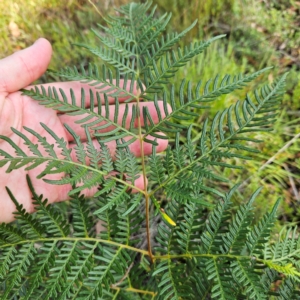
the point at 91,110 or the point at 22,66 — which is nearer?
the point at 91,110

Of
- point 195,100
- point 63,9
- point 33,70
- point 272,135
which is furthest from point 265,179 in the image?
point 63,9

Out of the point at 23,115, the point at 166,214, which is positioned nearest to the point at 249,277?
the point at 166,214

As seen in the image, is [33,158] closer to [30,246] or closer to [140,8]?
[30,246]

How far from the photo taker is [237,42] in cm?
246

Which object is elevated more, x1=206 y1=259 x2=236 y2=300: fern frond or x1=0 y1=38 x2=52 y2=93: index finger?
x1=0 y1=38 x2=52 y2=93: index finger

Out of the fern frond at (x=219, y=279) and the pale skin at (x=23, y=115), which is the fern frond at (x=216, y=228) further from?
the pale skin at (x=23, y=115)

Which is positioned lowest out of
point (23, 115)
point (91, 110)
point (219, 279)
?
point (219, 279)

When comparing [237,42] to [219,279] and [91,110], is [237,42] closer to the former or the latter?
[91,110]

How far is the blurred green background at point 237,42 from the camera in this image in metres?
1.95

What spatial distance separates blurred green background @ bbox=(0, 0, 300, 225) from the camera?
1.95m

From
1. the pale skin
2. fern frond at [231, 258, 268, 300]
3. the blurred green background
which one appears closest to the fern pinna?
fern frond at [231, 258, 268, 300]

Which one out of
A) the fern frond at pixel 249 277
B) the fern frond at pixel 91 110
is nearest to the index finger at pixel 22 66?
the fern frond at pixel 91 110

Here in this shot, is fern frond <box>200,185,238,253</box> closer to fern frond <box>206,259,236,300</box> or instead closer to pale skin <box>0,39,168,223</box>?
fern frond <box>206,259,236,300</box>

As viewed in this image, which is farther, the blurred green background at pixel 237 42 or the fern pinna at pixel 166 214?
the blurred green background at pixel 237 42
